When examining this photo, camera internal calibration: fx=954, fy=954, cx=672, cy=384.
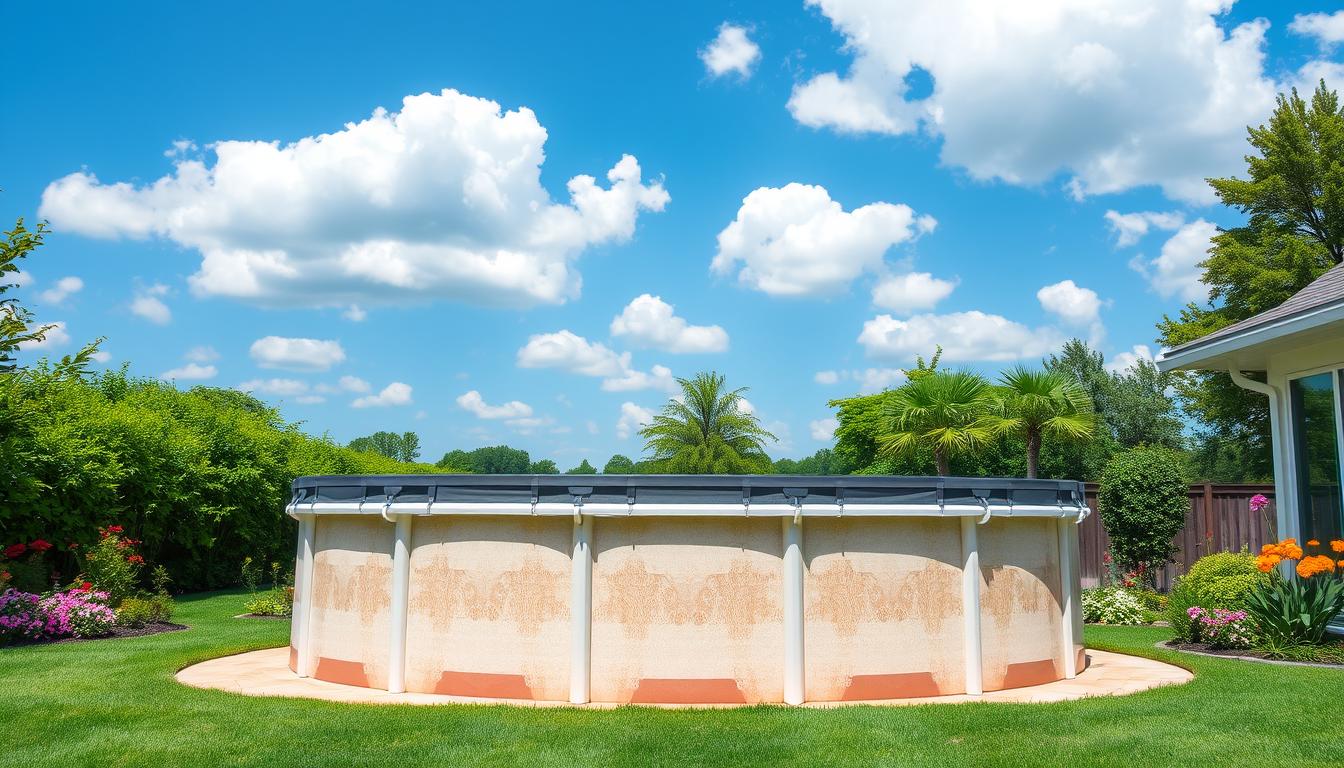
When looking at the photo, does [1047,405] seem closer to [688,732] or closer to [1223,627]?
[1223,627]

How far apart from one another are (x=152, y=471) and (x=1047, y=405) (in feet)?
63.5

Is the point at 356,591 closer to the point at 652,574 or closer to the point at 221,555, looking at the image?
the point at 652,574

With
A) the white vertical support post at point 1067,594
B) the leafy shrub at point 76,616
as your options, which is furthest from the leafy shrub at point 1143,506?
the leafy shrub at point 76,616

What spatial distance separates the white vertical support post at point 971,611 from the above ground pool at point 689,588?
0.06 feet

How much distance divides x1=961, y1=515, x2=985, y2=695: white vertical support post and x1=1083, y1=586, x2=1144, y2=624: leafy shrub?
7.89 m

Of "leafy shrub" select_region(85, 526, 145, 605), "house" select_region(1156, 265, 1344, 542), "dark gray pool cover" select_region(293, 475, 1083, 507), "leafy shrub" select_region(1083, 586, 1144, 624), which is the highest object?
"house" select_region(1156, 265, 1344, 542)

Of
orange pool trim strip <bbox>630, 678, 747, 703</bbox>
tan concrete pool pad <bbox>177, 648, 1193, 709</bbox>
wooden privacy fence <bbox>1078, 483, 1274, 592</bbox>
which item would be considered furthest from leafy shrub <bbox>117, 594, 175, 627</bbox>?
wooden privacy fence <bbox>1078, 483, 1274, 592</bbox>

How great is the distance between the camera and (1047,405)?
22.3 m

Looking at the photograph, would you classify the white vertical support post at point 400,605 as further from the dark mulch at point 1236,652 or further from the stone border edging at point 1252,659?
the dark mulch at point 1236,652

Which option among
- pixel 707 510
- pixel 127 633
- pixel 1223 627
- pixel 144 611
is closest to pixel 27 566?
pixel 144 611

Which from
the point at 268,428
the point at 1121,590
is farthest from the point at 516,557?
the point at 268,428

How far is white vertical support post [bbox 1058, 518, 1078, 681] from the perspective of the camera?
392 inches

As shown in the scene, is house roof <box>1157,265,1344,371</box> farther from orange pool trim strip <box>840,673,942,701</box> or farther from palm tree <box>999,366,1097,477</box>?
palm tree <box>999,366,1097,477</box>

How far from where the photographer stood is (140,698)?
870 centimetres
